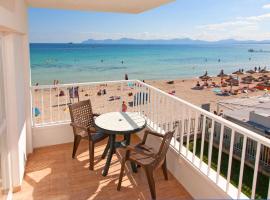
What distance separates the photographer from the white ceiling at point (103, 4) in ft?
12.5

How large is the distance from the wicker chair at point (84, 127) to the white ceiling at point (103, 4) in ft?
5.49

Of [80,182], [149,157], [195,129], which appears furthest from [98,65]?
[195,129]

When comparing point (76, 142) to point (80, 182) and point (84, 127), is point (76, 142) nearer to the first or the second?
point (84, 127)

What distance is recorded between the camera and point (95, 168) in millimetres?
3645

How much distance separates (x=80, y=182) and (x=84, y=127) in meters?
0.80

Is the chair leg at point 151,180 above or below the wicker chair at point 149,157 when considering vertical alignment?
below

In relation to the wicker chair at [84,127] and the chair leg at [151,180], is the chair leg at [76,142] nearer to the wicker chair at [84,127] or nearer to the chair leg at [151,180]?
the wicker chair at [84,127]

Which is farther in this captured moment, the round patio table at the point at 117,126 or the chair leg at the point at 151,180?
the round patio table at the point at 117,126

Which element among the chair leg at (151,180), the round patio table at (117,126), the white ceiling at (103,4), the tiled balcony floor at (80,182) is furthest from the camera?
the white ceiling at (103,4)

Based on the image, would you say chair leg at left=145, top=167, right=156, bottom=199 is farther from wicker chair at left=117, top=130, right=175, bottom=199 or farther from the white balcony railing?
the white balcony railing

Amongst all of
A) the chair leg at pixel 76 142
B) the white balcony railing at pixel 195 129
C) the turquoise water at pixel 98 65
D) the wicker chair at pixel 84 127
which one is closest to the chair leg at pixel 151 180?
the white balcony railing at pixel 195 129

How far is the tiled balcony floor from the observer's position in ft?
9.84

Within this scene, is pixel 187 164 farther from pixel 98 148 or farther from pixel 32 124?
pixel 32 124

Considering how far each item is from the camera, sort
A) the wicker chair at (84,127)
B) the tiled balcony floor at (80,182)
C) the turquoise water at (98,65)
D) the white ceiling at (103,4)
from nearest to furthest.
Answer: the tiled balcony floor at (80,182) < the wicker chair at (84,127) < the white ceiling at (103,4) < the turquoise water at (98,65)
